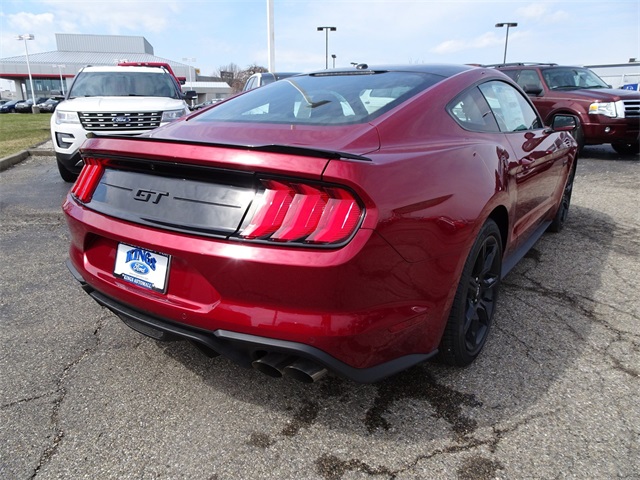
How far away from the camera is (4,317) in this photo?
3066 mm

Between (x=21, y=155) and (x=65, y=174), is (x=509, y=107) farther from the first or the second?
(x=21, y=155)

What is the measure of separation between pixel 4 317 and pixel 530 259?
397 centimetres

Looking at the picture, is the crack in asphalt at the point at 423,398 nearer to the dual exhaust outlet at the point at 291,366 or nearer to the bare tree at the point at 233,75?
the dual exhaust outlet at the point at 291,366

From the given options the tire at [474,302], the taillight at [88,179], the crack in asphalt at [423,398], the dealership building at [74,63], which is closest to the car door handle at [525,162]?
the tire at [474,302]

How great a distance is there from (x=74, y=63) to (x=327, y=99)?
3247 inches

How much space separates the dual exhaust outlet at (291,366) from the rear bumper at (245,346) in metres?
0.03

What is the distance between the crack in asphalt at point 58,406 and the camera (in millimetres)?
1921

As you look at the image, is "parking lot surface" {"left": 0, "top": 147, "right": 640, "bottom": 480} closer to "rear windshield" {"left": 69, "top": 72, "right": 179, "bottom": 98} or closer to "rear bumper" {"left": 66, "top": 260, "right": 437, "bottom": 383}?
"rear bumper" {"left": 66, "top": 260, "right": 437, "bottom": 383}

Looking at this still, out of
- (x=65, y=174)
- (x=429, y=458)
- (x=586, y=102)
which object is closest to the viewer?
(x=429, y=458)

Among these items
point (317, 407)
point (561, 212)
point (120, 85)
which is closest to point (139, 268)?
point (317, 407)

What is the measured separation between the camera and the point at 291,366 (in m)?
1.82

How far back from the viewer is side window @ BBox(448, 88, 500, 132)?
258 centimetres

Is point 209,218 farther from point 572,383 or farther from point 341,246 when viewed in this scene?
point 572,383

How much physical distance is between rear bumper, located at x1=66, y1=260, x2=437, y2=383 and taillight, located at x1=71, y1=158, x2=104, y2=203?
0.59 metres
